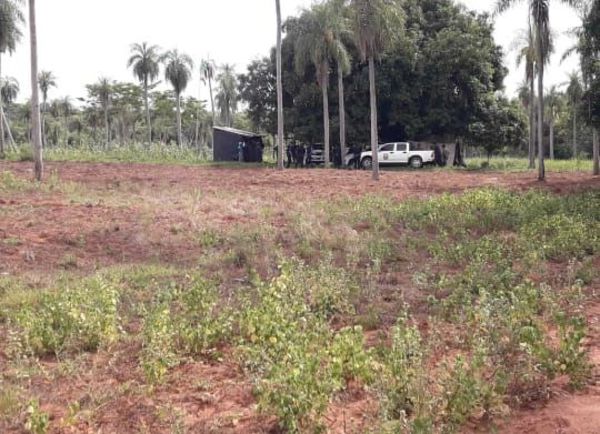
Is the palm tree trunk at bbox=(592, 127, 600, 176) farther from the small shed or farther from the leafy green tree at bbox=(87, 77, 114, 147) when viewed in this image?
the leafy green tree at bbox=(87, 77, 114, 147)

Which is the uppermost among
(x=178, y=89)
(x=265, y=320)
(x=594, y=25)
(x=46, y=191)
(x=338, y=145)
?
(x=178, y=89)

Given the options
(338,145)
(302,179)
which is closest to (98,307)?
(302,179)

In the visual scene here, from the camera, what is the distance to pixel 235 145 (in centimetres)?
3922

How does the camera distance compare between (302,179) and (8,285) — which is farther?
(302,179)

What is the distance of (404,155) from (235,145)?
11.8 meters

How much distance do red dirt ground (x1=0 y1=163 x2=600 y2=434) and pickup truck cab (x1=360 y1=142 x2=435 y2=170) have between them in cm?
1027

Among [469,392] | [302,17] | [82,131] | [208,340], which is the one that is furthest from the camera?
[82,131]

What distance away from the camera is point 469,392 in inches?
145

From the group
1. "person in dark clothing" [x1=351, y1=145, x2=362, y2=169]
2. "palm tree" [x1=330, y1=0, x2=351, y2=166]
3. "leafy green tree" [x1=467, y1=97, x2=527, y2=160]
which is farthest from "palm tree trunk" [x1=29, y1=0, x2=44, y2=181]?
"leafy green tree" [x1=467, y1=97, x2=527, y2=160]

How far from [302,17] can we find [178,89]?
2076cm

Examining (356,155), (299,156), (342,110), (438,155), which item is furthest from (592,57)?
(299,156)

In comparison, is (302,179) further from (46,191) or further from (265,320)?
(265,320)

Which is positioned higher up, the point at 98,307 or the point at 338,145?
the point at 338,145

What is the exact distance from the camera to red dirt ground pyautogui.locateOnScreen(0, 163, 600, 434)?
12.8 ft
